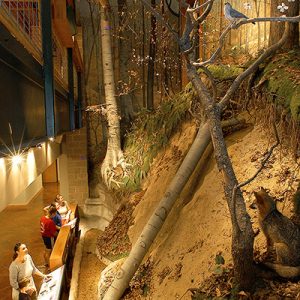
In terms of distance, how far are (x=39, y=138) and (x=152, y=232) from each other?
2560 mm

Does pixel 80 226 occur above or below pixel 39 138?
below

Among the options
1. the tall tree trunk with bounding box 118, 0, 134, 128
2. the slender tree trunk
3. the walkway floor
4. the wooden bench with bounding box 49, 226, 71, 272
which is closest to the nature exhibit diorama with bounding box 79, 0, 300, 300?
the slender tree trunk

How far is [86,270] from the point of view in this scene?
24.5 feet

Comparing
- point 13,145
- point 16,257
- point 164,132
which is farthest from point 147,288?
point 164,132

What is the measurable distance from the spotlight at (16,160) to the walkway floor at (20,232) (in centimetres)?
427

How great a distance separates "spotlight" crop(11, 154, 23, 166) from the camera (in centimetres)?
330

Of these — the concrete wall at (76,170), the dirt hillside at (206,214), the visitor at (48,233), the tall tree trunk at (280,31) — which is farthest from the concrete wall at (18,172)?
the concrete wall at (76,170)

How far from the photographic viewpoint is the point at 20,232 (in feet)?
34.0

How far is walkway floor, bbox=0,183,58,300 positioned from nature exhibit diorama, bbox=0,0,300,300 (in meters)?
1.30

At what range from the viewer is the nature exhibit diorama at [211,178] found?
3.74m

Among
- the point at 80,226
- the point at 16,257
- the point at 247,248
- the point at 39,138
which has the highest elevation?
the point at 39,138

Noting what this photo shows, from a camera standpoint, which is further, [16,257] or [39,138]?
[16,257]

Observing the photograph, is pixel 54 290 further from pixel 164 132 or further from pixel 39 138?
pixel 164 132

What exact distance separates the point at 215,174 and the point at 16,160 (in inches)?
146
